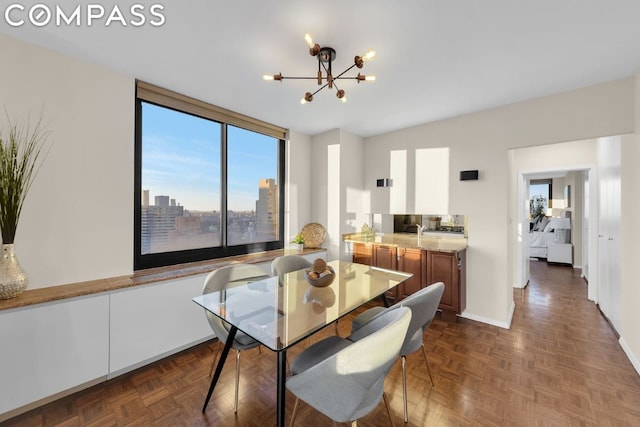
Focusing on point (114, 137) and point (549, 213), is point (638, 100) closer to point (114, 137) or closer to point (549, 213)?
point (114, 137)

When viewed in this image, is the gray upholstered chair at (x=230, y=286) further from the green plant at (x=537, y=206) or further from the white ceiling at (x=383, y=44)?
the green plant at (x=537, y=206)

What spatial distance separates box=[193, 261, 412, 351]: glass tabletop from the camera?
51.6 inches

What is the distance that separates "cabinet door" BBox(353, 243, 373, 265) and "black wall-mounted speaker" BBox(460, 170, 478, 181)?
4.86 ft

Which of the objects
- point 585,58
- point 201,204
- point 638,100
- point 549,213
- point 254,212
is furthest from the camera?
point 549,213

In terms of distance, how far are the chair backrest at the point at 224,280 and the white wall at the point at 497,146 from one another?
2.57 metres

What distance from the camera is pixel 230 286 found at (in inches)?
81.7

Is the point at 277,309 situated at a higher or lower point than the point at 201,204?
lower

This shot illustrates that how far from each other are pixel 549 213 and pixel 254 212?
291 inches

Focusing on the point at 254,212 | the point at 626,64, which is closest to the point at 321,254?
the point at 254,212

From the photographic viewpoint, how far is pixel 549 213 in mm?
6500

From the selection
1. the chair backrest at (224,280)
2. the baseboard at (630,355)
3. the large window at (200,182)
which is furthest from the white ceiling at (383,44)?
the baseboard at (630,355)

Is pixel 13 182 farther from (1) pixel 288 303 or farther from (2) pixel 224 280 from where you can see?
(1) pixel 288 303

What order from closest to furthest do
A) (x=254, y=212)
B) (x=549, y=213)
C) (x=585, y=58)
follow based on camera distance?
(x=585, y=58)
(x=254, y=212)
(x=549, y=213)

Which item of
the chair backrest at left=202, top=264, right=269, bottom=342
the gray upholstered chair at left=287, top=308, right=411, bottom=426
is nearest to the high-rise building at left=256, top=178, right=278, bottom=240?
the chair backrest at left=202, top=264, right=269, bottom=342
